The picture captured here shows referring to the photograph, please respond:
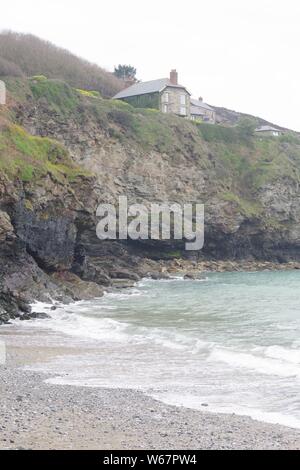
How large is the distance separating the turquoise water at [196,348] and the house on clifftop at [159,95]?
50.1 m

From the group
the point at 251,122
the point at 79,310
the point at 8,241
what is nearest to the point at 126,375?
the point at 79,310

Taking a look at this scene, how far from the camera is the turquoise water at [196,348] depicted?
15.0 metres

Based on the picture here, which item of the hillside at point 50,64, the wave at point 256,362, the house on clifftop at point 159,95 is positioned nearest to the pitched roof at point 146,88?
the house on clifftop at point 159,95

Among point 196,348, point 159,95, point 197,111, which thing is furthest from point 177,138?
point 196,348

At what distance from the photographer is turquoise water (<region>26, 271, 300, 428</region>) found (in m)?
15.0

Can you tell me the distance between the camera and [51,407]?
1302 centimetres

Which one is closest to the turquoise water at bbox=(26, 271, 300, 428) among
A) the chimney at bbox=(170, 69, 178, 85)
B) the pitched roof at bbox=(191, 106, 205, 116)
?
the chimney at bbox=(170, 69, 178, 85)

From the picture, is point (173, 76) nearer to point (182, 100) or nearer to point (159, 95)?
point (182, 100)

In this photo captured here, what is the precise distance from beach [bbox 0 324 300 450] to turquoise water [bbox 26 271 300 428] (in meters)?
0.98

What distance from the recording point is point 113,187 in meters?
65.9

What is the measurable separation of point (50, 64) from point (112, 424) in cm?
7792

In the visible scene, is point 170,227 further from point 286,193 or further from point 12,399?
point 12,399

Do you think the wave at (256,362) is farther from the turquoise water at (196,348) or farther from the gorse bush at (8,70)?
the gorse bush at (8,70)

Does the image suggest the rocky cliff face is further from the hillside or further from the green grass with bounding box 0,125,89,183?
the hillside
